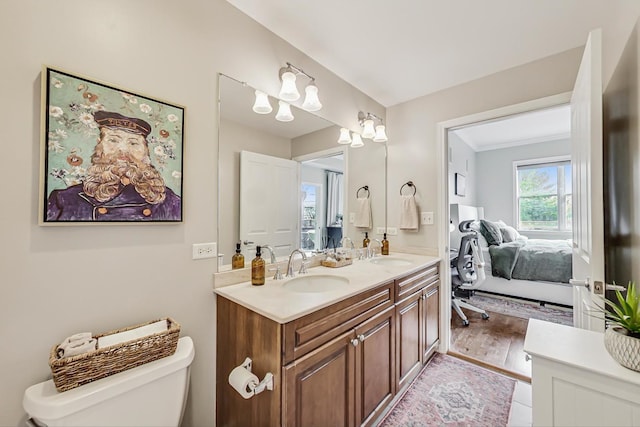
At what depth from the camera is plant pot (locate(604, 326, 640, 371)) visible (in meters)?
0.79

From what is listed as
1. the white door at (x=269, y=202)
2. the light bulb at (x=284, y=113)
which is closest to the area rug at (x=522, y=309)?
the white door at (x=269, y=202)

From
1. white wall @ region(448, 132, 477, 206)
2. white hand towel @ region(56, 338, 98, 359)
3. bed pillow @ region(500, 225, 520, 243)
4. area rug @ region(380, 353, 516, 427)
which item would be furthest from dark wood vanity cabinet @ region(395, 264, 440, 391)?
bed pillow @ region(500, 225, 520, 243)

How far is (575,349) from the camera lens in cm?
94

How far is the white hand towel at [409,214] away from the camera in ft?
8.30

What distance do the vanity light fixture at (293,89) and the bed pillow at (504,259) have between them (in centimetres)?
351

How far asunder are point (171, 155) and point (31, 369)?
0.93 meters

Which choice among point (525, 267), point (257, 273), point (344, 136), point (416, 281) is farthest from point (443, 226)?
point (525, 267)

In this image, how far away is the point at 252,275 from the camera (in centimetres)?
148

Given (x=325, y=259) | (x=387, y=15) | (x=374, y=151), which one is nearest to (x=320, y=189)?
(x=325, y=259)

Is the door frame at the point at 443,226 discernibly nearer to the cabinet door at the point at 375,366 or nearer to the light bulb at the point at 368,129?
the light bulb at the point at 368,129

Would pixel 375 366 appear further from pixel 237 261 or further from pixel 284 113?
pixel 284 113

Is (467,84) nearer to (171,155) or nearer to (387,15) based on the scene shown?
(387,15)

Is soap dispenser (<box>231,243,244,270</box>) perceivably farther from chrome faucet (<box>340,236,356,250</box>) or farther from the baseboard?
the baseboard

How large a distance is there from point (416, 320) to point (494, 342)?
1.20 m
